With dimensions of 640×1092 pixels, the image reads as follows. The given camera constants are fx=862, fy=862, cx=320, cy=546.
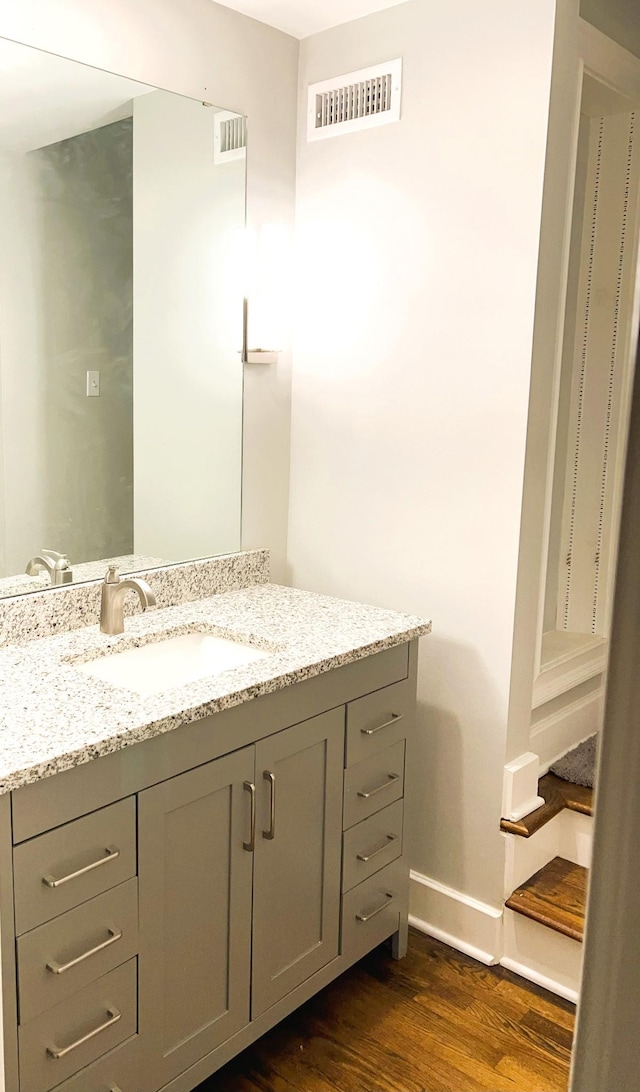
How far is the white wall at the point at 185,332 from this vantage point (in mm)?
2205

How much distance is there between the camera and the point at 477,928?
92.0 inches

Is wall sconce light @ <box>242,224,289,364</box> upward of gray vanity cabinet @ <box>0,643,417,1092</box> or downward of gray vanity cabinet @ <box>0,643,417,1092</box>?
upward

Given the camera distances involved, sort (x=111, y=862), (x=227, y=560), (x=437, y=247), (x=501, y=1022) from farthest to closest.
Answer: (x=227, y=560)
(x=437, y=247)
(x=501, y=1022)
(x=111, y=862)

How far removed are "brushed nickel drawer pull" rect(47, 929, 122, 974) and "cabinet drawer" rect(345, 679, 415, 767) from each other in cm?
69

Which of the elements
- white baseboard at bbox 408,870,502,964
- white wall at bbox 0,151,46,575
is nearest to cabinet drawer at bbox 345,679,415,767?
white baseboard at bbox 408,870,502,964

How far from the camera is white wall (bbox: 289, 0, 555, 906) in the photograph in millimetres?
2131

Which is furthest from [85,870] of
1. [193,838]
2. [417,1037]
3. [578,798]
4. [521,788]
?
[578,798]

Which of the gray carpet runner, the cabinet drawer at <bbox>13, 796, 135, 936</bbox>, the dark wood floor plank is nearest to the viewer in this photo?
the cabinet drawer at <bbox>13, 796, 135, 936</bbox>

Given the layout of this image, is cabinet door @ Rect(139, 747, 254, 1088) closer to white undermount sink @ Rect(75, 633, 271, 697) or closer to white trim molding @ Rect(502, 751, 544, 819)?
white undermount sink @ Rect(75, 633, 271, 697)

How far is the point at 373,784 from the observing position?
215 cm

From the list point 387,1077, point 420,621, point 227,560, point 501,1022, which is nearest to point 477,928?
point 501,1022

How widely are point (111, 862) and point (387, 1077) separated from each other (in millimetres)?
919

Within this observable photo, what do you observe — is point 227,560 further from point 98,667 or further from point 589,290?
point 589,290

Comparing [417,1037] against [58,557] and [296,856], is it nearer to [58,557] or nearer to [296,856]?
[296,856]
